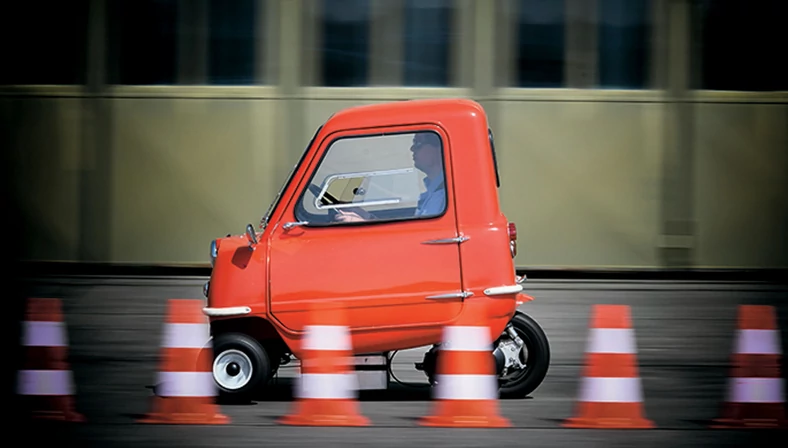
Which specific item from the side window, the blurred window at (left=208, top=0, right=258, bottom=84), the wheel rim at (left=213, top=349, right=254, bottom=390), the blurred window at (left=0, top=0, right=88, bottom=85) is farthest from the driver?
the blurred window at (left=0, top=0, right=88, bottom=85)

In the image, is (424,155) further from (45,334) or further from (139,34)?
(139,34)

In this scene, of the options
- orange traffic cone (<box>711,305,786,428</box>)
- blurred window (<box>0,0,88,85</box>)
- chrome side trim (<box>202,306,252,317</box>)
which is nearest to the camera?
orange traffic cone (<box>711,305,786,428</box>)

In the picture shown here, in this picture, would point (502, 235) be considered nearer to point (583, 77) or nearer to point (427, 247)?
point (427, 247)

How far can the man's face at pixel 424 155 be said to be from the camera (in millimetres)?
7949

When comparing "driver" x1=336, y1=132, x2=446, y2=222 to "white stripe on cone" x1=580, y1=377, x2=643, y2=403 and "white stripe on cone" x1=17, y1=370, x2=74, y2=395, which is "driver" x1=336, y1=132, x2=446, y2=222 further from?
"white stripe on cone" x1=17, y1=370, x2=74, y2=395

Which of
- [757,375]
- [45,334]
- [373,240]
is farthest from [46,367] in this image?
[757,375]

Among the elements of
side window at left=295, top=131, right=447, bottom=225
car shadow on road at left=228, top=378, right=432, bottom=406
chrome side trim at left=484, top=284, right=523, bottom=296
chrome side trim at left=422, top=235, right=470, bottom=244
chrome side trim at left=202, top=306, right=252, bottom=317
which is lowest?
car shadow on road at left=228, top=378, right=432, bottom=406

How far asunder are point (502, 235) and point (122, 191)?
865 cm

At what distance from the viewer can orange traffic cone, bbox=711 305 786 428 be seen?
22.9ft

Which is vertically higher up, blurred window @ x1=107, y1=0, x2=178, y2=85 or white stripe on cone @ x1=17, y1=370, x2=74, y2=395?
blurred window @ x1=107, y1=0, x2=178, y2=85

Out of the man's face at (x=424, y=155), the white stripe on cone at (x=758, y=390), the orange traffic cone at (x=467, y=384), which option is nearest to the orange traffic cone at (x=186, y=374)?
the orange traffic cone at (x=467, y=384)

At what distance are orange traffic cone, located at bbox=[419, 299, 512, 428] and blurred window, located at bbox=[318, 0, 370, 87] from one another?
8321 millimetres

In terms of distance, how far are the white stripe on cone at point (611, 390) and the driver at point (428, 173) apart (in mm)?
1581

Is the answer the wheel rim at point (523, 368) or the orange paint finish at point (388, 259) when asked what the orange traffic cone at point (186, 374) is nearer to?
the orange paint finish at point (388, 259)
